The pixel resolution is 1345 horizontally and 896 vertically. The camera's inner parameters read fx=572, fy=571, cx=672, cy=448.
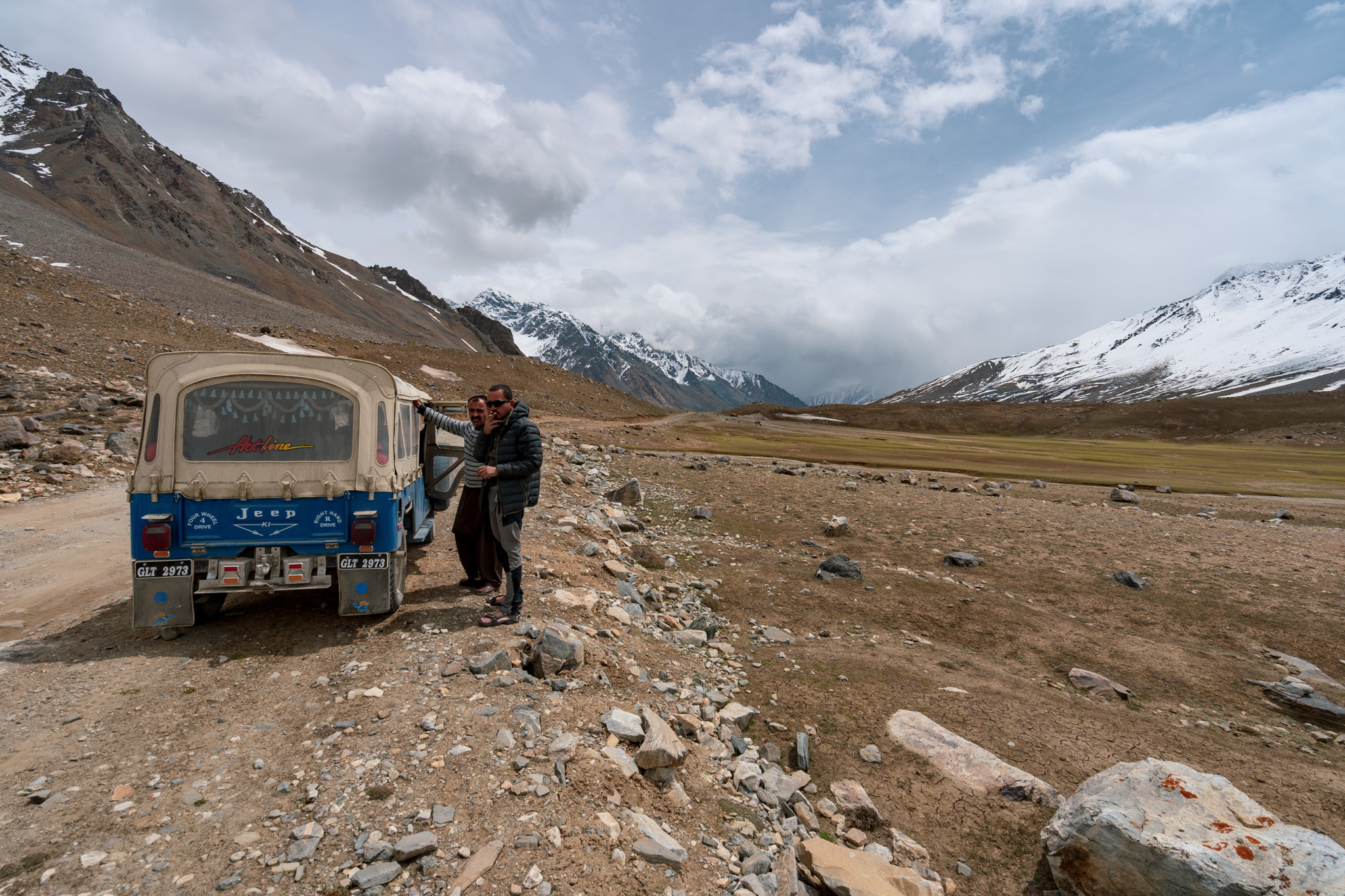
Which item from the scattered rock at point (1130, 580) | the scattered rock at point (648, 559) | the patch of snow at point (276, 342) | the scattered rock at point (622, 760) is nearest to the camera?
the scattered rock at point (622, 760)

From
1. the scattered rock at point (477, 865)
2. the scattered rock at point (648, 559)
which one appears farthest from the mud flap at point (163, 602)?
the scattered rock at point (648, 559)

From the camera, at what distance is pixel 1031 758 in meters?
7.60

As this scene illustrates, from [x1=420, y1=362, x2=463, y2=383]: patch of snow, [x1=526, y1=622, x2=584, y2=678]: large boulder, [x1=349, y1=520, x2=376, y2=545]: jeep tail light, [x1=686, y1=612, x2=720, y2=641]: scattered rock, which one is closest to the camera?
[x1=526, y1=622, x2=584, y2=678]: large boulder

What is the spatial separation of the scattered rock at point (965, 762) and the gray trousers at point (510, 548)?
568 cm

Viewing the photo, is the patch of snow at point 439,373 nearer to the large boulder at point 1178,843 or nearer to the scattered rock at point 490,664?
the scattered rock at point 490,664

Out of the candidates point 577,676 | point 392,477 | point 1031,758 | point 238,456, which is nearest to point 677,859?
point 577,676

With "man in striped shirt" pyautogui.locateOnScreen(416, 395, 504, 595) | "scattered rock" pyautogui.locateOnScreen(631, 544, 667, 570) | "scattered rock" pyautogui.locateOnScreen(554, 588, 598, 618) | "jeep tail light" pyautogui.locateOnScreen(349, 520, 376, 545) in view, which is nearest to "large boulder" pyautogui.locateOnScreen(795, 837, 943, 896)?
"scattered rock" pyautogui.locateOnScreen(554, 588, 598, 618)

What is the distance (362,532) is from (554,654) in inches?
125

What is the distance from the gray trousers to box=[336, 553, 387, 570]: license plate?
61.1 inches

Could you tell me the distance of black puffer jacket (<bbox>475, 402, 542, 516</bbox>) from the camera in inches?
327

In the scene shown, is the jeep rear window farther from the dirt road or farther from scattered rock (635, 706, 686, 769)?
scattered rock (635, 706, 686, 769)

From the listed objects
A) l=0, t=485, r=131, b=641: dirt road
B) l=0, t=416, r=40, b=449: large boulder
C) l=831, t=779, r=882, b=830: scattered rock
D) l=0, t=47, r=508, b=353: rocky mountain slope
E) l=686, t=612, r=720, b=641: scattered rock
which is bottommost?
l=831, t=779, r=882, b=830: scattered rock

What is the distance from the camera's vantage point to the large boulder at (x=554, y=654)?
7164 mm

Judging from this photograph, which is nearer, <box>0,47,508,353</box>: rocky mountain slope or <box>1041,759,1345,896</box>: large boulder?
<box>1041,759,1345,896</box>: large boulder
